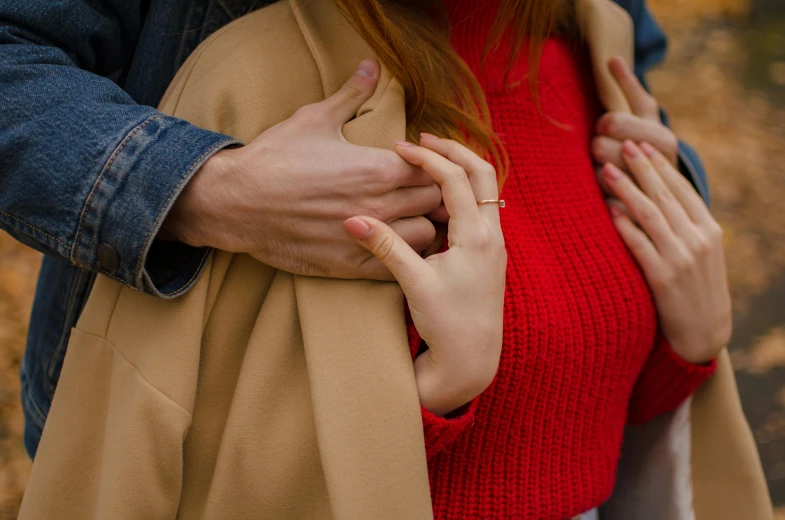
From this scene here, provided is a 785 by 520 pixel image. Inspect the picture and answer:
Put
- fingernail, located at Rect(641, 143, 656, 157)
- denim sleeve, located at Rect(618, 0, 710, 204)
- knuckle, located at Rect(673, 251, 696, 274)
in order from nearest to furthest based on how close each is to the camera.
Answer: knuckle, located at Rect(673, 251, 696, 274) → fingernail, located at Rect(641, 143, 656, 157) → denim sleeve, located at Rect(618, 0, 710, 204)

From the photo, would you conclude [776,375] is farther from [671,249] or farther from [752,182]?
[671,249]

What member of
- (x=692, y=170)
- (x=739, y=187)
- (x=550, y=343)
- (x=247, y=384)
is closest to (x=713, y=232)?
(x=692, y=170)

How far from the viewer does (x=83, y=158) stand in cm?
77

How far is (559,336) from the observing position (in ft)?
3.05

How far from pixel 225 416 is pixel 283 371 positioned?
0.10 meters

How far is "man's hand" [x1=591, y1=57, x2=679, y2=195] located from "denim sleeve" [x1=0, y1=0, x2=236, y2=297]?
0.67 metres

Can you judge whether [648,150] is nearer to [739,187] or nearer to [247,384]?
[247,384]

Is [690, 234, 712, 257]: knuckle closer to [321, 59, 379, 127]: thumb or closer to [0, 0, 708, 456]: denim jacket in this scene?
[321, 59, 379, 127]: thumb

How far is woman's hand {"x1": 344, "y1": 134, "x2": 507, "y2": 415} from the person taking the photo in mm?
791

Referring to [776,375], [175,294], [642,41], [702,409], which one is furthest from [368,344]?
[776,375]

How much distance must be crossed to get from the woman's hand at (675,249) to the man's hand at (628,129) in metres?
0.03

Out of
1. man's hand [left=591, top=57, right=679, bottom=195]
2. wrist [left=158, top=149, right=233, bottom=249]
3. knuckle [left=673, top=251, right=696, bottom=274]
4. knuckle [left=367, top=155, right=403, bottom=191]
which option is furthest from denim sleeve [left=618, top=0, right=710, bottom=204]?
wrist [left=158, top=149, right=233, bottom=249]

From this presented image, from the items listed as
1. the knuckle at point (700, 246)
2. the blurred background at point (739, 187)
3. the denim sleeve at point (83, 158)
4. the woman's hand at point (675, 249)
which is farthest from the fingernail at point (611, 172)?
the blurred background at point (739, 187)

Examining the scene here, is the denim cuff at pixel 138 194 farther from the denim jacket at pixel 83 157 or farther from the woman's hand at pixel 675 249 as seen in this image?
the woman's hand at pixel 675 249
